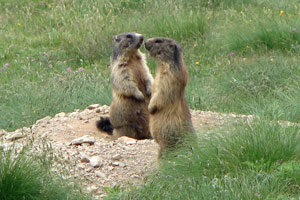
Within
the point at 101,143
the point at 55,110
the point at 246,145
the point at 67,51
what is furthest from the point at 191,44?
the point at 246,145

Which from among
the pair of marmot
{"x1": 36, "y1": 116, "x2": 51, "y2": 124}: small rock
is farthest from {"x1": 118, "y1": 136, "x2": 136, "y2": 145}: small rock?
{"x1": 36, "y1": 116, "x2": 51, "y2": 124}: small rock

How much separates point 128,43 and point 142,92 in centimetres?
58

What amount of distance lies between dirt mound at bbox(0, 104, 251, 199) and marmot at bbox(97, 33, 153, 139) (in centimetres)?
34

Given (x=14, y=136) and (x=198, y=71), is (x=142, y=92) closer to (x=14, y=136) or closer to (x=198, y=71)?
(x=14, y=136)

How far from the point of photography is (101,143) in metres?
6.04

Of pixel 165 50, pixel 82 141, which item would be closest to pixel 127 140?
pixel 82 141

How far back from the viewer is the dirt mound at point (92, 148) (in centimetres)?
504

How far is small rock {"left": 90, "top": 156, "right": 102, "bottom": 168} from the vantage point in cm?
528

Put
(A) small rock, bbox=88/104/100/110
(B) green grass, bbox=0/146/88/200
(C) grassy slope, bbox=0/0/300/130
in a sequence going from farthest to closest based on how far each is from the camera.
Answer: (C) grassy slope, bbox=0/0/300/130 → (A) small rock, bbox=88/104/100/110 → (B) green grass, bbox=0/146/88/200

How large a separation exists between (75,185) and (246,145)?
1378mm

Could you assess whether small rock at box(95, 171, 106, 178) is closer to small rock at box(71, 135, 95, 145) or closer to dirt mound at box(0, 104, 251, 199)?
dirt mound at box(0, 104, 251, 199)

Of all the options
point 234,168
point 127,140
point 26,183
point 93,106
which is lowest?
point 93,106

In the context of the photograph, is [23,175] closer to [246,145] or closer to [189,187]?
[189,187]

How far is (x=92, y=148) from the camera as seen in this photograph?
19.0 feet
